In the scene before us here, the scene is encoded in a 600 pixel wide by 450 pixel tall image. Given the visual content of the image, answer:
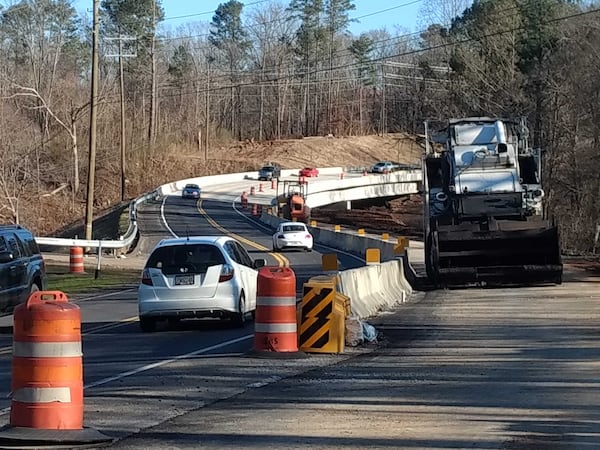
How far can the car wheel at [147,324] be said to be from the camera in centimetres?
1762

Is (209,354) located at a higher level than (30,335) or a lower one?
lower

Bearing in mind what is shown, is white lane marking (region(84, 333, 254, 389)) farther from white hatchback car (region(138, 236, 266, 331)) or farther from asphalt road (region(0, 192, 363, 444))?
white hatchback car (region(138, 236, 266, 331))

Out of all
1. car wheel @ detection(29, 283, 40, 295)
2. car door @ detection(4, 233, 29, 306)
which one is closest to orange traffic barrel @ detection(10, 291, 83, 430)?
car door @ detection(4, 233, 29, 306)

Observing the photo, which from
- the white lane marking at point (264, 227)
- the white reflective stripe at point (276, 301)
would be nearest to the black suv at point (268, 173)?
the white lane marking at point (264, 227)

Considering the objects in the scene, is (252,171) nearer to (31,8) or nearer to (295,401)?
(31,8)

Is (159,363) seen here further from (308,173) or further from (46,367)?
(308,173)

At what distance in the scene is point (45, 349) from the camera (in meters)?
8.10

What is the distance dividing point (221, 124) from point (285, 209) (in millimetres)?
81642

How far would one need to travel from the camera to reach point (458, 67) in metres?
67.9

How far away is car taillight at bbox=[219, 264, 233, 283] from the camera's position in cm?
1752

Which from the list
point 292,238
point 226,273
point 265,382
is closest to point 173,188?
point 292,238

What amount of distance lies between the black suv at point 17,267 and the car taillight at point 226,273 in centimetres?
456

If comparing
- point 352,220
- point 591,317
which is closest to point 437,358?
point 591,317

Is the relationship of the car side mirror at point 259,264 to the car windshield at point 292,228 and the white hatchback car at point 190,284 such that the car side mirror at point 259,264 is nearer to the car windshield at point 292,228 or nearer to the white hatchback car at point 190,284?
the white hatchback car at point 190,284
